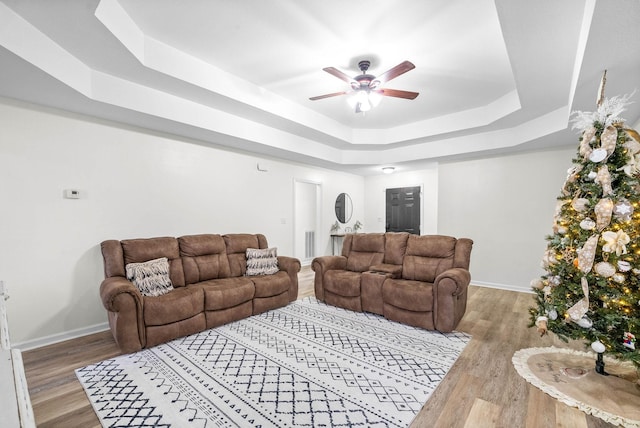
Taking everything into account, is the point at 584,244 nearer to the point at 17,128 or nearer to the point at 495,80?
the point at 495,80

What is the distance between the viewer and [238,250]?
409cm

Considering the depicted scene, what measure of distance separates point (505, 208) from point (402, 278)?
265 cm

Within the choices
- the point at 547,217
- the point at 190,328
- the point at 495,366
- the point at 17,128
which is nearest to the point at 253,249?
the point at 190,328

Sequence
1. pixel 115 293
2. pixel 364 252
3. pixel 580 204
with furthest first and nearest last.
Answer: pixel 364 252 → pixel 115 293 → pixel 580 204

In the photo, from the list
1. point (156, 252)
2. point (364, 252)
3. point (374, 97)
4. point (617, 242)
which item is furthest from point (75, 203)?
point (617, 242)

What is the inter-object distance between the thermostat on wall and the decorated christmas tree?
15.1ft

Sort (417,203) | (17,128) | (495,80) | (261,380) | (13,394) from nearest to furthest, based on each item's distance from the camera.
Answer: (13,394) < (261,380) < (17,128) < (495,80) < (417,203)

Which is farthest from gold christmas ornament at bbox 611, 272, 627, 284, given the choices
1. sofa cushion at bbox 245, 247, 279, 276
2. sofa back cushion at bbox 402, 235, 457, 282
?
sofa cushion at bbox 245, 247, 279, 276

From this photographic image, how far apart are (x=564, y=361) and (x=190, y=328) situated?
3.45 metres

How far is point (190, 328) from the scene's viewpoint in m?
2.98

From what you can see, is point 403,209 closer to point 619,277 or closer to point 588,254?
point 588,254

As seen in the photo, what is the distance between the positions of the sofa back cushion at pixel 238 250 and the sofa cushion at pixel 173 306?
2.69ft

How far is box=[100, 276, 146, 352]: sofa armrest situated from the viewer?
2.55 m

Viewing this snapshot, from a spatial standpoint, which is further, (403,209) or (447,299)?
(403,209)
